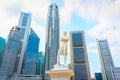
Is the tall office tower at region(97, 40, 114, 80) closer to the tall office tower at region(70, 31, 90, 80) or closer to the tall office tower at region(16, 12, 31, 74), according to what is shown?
the tall office tower at region(70, 31, 90, 80)

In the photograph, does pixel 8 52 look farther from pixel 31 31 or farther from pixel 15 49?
pixel 31 31

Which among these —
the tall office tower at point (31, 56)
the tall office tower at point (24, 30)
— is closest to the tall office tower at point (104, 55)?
the tall office tower at point (31, 56)

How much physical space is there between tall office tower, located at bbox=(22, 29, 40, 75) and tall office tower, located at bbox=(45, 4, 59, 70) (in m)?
16.7

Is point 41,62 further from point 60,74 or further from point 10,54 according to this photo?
point 60,74

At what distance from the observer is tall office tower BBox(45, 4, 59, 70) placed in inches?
5866

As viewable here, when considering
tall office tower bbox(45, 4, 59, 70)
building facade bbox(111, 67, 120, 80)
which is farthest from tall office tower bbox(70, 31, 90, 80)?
building facade bbox(111, 67, 120, 80)

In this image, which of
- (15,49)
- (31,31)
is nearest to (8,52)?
(15,49)

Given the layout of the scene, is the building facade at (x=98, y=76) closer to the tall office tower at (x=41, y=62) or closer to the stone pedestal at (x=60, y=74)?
the tall office tower at (x=41, y=62)

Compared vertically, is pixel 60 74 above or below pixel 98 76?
above

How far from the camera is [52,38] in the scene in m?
164

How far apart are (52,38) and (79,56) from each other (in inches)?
1681

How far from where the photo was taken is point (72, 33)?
15375 centimetres

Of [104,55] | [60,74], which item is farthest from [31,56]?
[60,74]

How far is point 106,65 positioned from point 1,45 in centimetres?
11701
